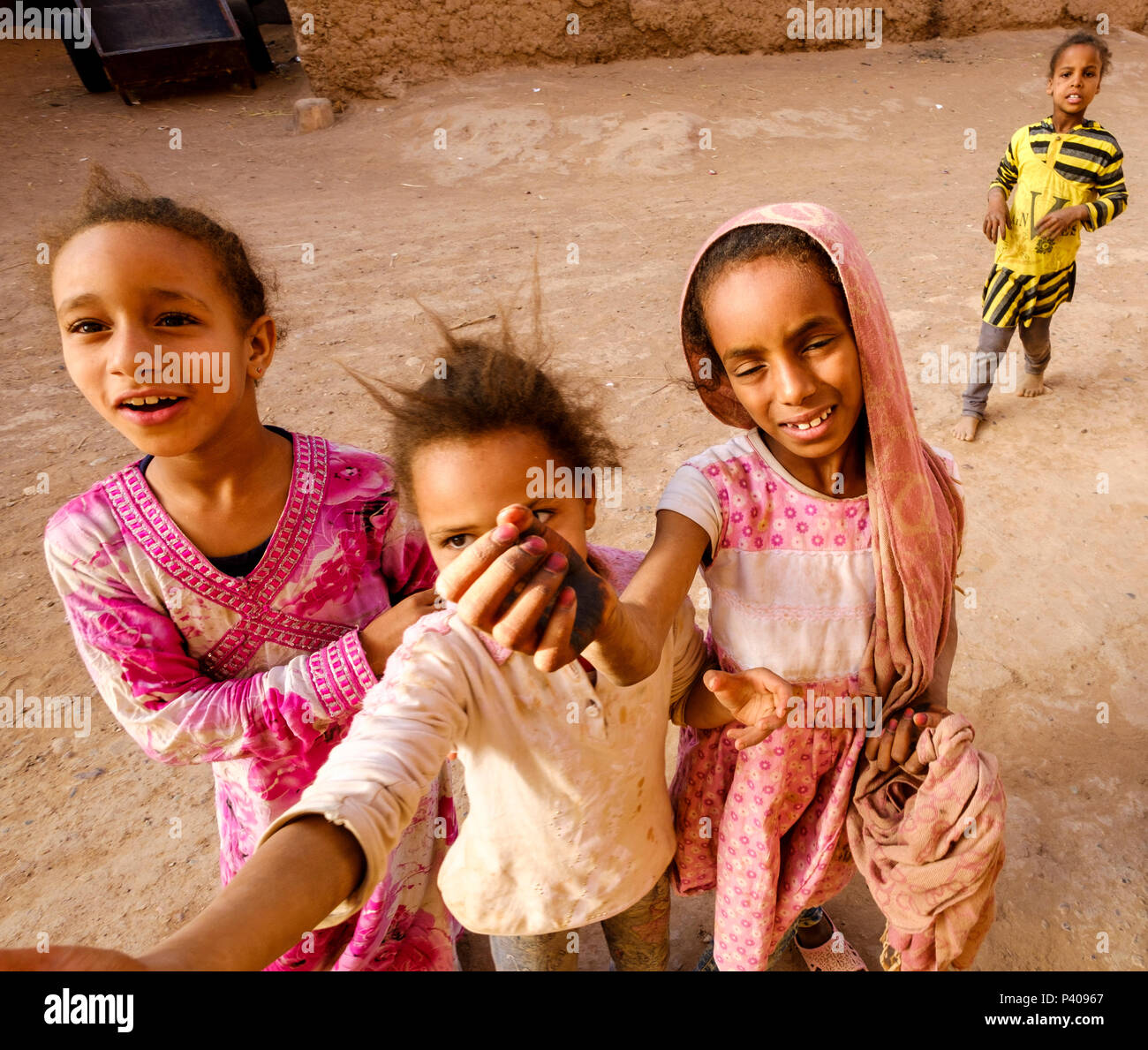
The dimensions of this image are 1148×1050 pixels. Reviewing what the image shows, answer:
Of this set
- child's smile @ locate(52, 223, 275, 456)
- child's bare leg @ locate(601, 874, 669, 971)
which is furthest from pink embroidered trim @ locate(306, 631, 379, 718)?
child's bare leg @ locate(601, 874, 669, 971)

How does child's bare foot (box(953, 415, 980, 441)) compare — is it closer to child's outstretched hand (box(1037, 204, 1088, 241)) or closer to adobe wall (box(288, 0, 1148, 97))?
child's outstretched hand (box(1037, 204, 1088, 241))

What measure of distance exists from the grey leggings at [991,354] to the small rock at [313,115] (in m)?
6.08

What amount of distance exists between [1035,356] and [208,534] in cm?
384

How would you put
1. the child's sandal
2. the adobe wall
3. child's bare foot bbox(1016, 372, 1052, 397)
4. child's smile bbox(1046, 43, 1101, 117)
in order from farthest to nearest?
the adobe wall, child's bare foot bbox(1016, 372, 1052, 397), child's smile bbox(1046, 43, 1101, 117), the child's sandal

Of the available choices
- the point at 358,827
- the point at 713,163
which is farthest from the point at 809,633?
the point at 713,163

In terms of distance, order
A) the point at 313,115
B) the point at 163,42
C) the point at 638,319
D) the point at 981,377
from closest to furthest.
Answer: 1. the point at 981,377
2. the point at 638,319
3. the point at 313,115
4. the point at 163,42

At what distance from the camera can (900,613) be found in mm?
1524

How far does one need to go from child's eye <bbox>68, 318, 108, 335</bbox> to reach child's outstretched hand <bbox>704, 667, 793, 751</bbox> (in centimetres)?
105

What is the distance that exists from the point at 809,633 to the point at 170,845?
1.86 m

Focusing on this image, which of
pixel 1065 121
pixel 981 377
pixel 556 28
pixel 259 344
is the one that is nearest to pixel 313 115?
pixel 556 28

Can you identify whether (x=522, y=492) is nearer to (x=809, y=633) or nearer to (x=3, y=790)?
(x=809, y=633)

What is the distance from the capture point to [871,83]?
314 inches

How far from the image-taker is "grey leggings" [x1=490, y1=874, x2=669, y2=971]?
1625 mm

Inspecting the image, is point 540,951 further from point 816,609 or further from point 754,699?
point 816,609
